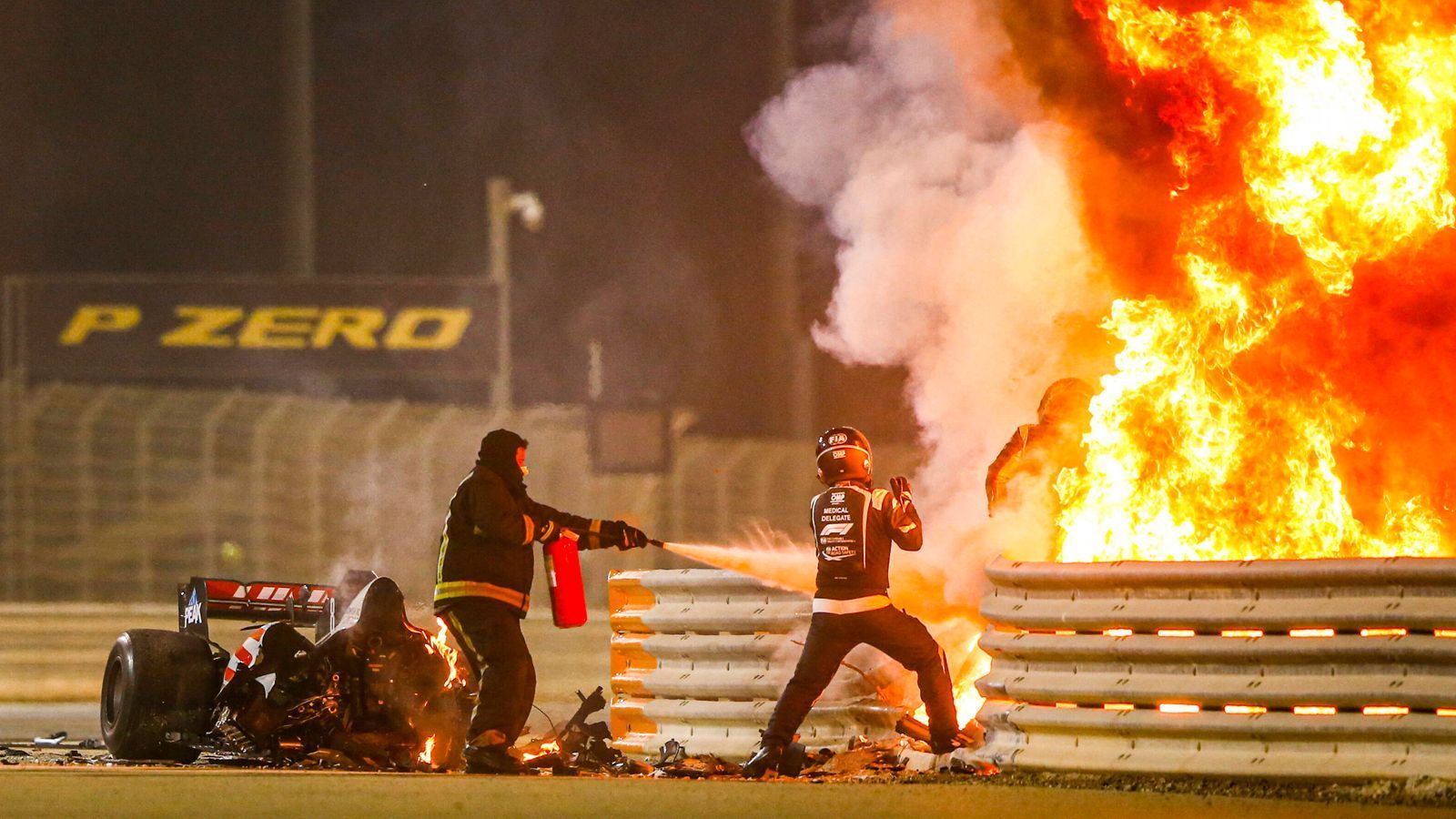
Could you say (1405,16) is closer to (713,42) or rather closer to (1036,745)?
(1036,745)

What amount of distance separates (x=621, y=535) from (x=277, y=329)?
17.3 metres

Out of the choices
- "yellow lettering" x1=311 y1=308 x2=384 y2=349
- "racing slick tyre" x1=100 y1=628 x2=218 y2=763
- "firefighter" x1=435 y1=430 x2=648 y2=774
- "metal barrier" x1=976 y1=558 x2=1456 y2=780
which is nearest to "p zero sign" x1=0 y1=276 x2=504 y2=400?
"yellow lettering" x1=311 y1=308 x2=384 y2=349

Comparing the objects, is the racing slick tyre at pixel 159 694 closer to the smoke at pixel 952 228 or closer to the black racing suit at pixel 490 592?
the black racing suit at pixel 490 592

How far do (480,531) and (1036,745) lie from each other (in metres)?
3.02

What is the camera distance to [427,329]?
2581cm

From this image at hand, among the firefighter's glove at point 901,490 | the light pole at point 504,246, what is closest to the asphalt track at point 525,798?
the firefighter's glove at point 901,490

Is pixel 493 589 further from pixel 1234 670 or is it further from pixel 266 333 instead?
pixel 266 333

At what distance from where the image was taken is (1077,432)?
32.7 ft

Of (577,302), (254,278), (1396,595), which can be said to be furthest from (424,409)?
(1396,595)

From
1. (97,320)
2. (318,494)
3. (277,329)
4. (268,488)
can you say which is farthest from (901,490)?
(97,320)

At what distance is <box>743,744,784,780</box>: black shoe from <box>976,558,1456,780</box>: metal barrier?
111 centimetres

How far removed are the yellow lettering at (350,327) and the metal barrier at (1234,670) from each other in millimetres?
19083

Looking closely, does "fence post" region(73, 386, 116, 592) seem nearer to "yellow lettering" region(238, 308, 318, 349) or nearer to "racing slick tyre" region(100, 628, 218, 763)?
"yellow lettering" region(238, 308, 318, 349)

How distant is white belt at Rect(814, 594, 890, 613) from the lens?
8.43 m
